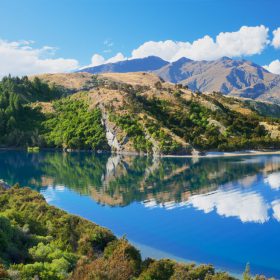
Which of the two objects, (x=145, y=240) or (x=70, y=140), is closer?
(x=145, y=240)

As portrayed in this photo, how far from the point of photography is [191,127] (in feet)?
453

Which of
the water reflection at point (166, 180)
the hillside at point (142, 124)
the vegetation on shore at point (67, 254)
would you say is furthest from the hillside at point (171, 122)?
the vegetation on shore at point (67, 254)

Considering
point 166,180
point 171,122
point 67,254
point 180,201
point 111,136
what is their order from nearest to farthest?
point 67,254 → point 180,201 → point 166,180 → point 111,136 → point 171,122

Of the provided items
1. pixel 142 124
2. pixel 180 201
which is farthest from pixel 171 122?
pixel 180 201

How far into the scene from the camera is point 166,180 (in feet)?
252

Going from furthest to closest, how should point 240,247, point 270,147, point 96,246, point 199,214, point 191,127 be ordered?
point 191,127 → point 270,147 → point 199,214 → point 240,247 → point 96,246

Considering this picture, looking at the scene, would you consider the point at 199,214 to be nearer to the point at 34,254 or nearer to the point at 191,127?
the point at 34,254

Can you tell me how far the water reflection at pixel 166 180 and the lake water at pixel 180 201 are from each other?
13 centimetres

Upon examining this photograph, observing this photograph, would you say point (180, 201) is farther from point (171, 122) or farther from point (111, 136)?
point (171, 122)

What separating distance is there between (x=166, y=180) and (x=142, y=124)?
194 ft

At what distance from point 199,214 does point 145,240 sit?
11984 mm

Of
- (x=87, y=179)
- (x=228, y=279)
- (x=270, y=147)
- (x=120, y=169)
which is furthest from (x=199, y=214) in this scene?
(x=270, y=147)

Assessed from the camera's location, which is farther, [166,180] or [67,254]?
[166,180]

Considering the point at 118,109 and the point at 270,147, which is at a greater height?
the point at 118,109
